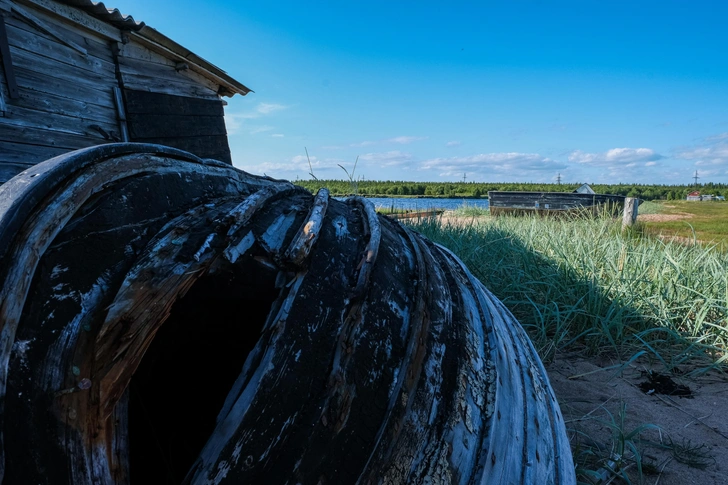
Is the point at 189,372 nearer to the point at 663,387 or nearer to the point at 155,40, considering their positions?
the point at 663,387

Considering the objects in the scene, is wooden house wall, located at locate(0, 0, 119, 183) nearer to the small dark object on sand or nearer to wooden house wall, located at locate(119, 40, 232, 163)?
wooden house wall, located at locate(119, 40, 232, 163)

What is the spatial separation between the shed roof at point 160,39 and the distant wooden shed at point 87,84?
1 cm

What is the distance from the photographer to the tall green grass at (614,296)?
12.3ft

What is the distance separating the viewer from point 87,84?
5629 millimetres

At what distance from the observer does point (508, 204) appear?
17.5m

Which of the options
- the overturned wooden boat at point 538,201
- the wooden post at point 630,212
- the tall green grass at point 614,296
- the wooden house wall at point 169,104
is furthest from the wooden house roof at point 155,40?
the overturned wooden boat at point 538,201

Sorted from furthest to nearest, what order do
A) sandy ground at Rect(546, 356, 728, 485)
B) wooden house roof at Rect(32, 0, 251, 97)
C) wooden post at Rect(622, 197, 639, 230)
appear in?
wooden post at Rect(622, 197, 639, 230)
wooden house roof at Rect(32, 0, 251, 97)
sandy ground at Rect(546, 356, 728, 485)

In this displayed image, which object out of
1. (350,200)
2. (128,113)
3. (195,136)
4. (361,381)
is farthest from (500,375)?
(195,136)

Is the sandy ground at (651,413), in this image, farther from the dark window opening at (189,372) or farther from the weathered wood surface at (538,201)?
the weathered wood surface at (538,201)

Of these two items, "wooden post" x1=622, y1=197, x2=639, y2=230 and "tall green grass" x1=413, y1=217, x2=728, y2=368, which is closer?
"tall green grass" x1=413, y1=217, x2=728, y2=368

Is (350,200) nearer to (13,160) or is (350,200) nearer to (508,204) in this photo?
(13,160)

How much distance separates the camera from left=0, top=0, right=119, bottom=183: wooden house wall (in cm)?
467

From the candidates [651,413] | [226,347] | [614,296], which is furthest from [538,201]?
[226,347]

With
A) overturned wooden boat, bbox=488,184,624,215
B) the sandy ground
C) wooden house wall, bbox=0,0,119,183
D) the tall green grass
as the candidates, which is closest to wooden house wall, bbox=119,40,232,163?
wooden house wall, bbox=0,0,119,183
